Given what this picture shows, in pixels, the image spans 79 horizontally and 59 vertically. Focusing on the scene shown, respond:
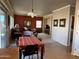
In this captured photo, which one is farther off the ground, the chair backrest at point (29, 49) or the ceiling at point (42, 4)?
the ceiling at point (42, 4)

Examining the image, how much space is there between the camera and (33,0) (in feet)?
17.8

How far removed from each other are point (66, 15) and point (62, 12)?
0.66 metres

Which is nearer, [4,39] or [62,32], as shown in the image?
[4,39]

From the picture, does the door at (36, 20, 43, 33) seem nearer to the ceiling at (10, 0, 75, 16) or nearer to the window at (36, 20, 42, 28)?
the window at (36, 20, 42, 28)

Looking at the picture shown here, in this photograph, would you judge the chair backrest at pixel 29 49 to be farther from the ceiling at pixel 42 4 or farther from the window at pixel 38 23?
the window at pixel 38 23

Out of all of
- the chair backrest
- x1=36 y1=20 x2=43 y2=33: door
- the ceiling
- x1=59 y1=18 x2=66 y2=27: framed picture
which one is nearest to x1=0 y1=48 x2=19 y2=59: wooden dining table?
the chair backrest

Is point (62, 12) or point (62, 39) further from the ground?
point (62, 12)

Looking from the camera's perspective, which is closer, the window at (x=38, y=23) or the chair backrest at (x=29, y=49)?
the chair backrest at (x=29, y=49)

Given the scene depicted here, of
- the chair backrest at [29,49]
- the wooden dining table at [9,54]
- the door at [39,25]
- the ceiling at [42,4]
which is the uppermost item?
the ceiling at [42,4]

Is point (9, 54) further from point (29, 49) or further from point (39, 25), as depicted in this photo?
Answer: point (39, 25)

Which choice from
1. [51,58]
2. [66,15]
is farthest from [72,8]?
[51,58]

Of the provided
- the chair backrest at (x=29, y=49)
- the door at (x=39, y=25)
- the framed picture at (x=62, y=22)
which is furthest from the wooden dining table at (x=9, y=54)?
the door at (x=39, y=25)

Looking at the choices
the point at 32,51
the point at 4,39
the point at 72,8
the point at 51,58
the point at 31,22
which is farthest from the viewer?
the point at 31,22

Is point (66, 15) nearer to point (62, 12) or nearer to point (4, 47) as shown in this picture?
point (62, 12)
